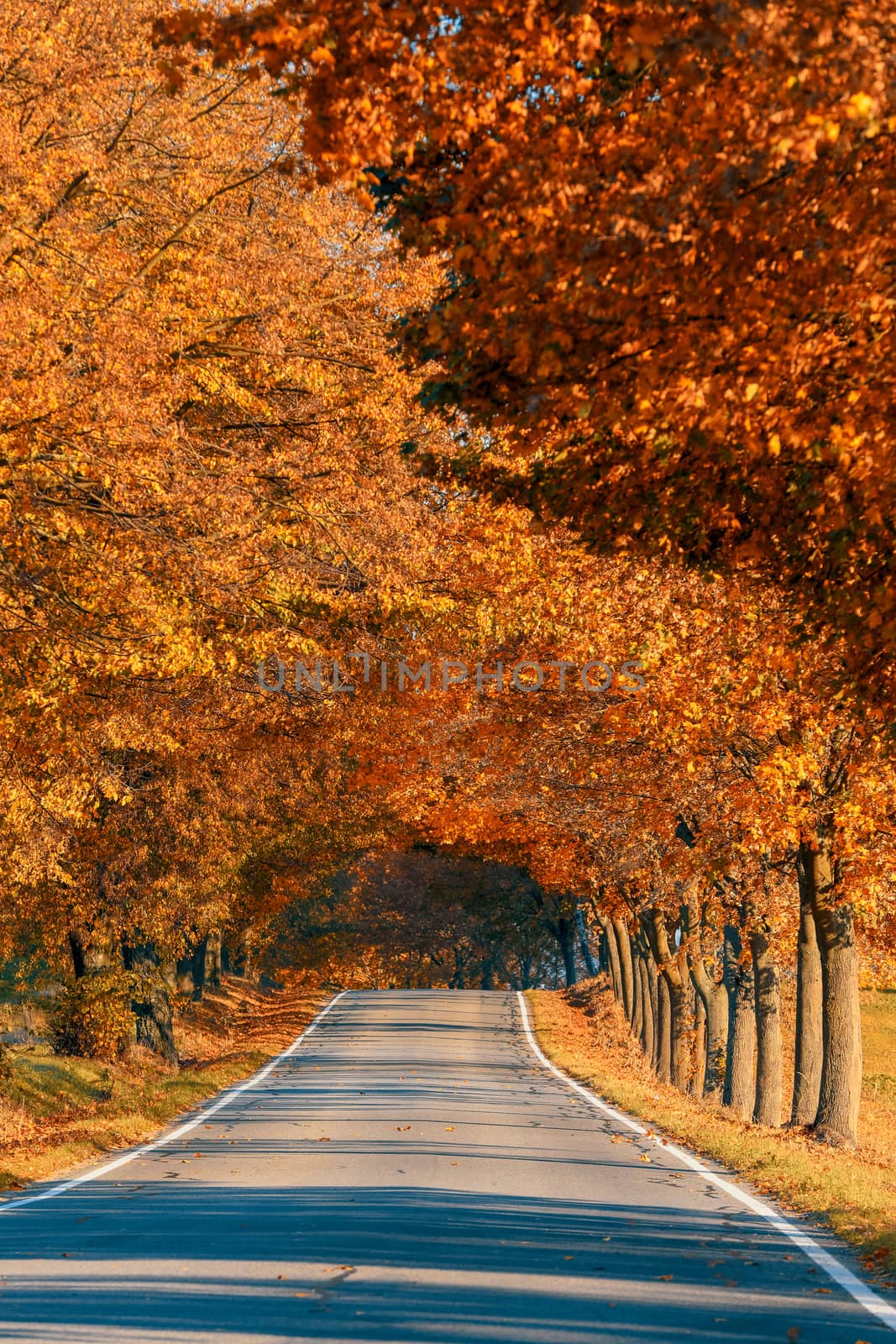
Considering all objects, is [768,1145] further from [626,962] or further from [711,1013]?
[626,962]

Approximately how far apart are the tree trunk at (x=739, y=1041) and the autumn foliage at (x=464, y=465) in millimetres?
110

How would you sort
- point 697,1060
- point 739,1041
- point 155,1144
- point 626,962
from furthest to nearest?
point 626,962
point 697,1060
point 739,1041
point 155,1144

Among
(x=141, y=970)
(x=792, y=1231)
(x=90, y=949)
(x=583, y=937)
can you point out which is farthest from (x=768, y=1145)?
(x=583, y=937)

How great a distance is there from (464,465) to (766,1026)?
19271mm

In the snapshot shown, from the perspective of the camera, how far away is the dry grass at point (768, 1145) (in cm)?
1090

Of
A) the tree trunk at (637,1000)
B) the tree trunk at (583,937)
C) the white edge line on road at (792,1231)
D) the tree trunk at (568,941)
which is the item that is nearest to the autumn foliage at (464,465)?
the white edge line on road at (792,1231)

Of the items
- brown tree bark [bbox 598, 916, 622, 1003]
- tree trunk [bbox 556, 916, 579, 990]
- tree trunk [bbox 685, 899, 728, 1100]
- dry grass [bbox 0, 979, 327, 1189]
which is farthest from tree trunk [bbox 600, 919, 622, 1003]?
dry grass [bbox 0, 979, 327, 1189]

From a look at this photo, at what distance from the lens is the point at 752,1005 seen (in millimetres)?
29969

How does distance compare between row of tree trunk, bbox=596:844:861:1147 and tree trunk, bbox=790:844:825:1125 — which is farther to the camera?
tree trunk, bbox=790:844:825:1125

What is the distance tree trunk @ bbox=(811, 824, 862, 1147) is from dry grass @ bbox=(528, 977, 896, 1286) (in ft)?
1.26

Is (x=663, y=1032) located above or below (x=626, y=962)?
below

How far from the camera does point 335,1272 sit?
8539mm

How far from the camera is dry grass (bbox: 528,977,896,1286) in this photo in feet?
35.8

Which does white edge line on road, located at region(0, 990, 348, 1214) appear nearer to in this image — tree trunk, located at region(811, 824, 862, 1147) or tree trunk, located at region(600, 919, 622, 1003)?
tree trunk, located at region(811, 824, 862, 1147)
